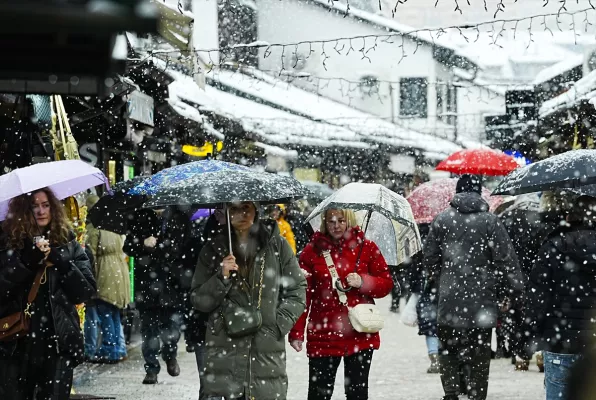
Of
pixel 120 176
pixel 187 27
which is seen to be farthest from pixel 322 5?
pixel 187 27

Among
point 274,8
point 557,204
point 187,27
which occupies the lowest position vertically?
point 557,204

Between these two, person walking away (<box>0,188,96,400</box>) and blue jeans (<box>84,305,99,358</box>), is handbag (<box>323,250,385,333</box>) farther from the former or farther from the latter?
blue jeans (<box>84,305,99,358</box>)

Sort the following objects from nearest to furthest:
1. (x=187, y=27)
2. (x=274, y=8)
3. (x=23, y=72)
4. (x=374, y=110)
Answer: (x=23, y=72) < (x=187, y=27) < (x=274, y=8) < (x=374, y=110)

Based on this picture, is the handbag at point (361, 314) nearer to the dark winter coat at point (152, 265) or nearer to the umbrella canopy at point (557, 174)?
the umbrella canopy at point (557, 174)

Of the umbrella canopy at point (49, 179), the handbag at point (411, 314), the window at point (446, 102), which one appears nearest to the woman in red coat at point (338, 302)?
the umbrella canopy at point (49, 179)

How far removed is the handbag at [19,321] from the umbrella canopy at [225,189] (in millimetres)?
871

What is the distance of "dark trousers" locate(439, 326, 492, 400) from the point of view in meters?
8.69

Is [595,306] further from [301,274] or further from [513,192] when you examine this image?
[301,274]

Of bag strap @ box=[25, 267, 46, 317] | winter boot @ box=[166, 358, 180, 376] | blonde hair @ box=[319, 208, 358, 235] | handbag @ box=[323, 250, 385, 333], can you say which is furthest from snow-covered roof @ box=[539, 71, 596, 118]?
bag strap @ box=[25, 267, 46, 317]

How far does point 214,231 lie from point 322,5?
→ 32060 millimetres

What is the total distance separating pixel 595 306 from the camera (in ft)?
22.6

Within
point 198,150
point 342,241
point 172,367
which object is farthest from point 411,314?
point 198,150

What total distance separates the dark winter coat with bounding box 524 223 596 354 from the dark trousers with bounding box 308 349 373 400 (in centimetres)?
118

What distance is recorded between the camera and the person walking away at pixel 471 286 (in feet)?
28.8
